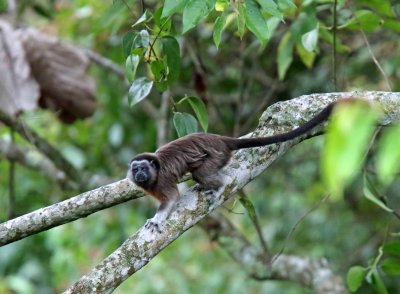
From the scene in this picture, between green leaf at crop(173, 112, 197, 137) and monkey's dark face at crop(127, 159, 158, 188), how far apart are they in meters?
0.23

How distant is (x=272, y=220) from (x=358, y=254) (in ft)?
3.56

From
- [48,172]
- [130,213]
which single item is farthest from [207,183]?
[130,213]

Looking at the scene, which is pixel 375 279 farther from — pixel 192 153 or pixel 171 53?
pixel 171 53

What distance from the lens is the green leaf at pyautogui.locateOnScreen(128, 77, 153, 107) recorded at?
300 centimetres

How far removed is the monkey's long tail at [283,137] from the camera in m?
2.60

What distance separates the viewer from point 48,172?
200 inches

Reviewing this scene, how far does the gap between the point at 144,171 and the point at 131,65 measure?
0.62 m

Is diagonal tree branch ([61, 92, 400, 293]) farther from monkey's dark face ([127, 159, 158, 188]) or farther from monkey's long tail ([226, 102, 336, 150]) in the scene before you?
monkey's dark face ([127, 159, 158, 188])

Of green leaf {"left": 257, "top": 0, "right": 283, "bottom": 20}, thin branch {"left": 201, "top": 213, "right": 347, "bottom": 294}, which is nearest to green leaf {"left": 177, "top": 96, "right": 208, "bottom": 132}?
green leaf {"left": 257, "top": 0, "right": 283, "bottom": 20}

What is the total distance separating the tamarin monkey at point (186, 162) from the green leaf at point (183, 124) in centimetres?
3

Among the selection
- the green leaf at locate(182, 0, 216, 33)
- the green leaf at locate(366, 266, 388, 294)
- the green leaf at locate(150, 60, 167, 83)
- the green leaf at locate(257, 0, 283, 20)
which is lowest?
the green leaf at locate(366, 266, 388, 294)

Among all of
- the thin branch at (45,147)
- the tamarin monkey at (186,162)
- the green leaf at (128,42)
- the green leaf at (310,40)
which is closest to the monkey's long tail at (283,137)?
the tamarin monkey at (186,162)

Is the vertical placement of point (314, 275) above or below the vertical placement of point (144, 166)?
below

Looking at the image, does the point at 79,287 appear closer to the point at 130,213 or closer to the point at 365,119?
the point at 365,119
